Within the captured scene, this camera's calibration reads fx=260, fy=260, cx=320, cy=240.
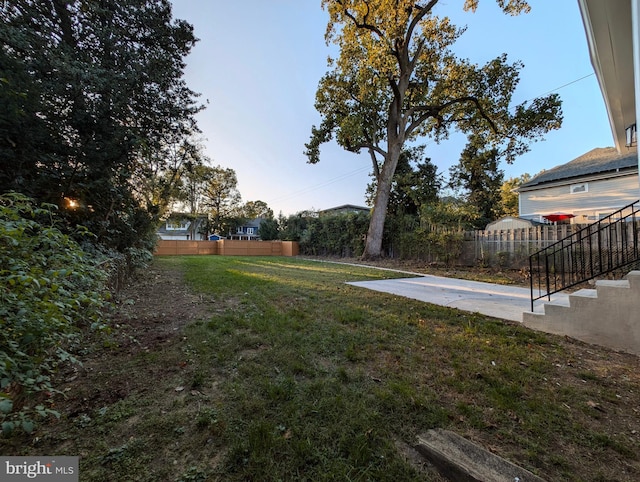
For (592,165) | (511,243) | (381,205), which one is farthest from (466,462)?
(592,165)

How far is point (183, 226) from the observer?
3497 centimetres

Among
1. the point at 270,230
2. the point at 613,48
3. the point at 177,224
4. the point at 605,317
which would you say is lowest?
the point at 605,317

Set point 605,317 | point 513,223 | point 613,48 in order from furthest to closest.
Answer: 1. point 513,223
2. point 613,48
3. point 605,317

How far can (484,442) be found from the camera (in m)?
1.62

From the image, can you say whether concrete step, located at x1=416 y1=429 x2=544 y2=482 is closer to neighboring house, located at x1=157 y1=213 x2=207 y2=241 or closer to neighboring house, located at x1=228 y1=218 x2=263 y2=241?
neighboring house, located at x1=157 y1=213 x2=207 y2=241

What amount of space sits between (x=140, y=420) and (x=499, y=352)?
336 centimetres

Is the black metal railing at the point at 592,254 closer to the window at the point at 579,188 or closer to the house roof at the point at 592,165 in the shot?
the house roof at the point at 592,165

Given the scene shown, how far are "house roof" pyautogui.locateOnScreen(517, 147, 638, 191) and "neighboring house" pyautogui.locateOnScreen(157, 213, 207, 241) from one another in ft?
75.6

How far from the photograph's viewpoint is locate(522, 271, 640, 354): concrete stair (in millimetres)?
2904

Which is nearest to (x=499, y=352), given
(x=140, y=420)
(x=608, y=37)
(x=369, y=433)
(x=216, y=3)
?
(x=369, y=433)

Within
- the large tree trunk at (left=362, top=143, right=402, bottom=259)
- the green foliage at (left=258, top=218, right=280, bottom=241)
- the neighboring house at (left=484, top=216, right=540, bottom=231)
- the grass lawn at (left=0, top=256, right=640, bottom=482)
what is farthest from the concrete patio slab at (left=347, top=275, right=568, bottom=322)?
the green foliage at (left=258, top=218, right=280, bottom=241)

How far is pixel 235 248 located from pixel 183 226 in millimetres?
16478

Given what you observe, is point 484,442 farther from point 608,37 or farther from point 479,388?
point 608,37

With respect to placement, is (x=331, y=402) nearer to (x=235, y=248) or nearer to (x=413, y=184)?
(x=413, y=184)
